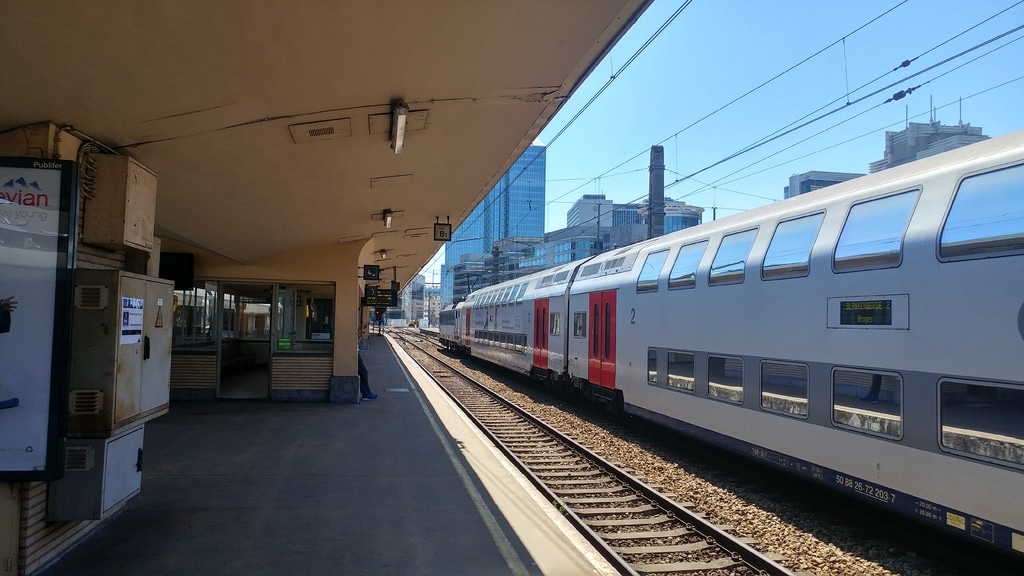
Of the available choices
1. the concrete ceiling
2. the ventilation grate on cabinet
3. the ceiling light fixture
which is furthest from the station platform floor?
the ceiling light fixture

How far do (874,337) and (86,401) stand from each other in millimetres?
6220

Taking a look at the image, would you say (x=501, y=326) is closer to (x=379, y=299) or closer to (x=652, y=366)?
(x=379, y=299)

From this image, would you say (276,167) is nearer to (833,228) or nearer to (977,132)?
(833,228)

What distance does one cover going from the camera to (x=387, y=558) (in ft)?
15.8

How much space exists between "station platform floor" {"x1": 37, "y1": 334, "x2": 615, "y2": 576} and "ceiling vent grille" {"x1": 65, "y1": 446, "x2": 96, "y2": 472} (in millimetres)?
682

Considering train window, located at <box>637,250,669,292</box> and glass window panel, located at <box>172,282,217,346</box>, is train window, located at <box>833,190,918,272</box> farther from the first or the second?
glass window panel, located at <box>172,282,217,346</box>

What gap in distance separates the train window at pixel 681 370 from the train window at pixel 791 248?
199 centimetres

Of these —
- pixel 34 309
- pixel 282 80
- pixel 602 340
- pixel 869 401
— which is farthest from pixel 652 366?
pixel 34 309

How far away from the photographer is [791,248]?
678cm

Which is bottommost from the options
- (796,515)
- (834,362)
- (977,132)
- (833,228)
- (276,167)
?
(796,515)

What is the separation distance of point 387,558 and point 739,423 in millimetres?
4393

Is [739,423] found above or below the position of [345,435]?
above

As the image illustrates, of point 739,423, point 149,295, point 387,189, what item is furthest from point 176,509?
point 739,423

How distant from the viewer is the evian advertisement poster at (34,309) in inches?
165
